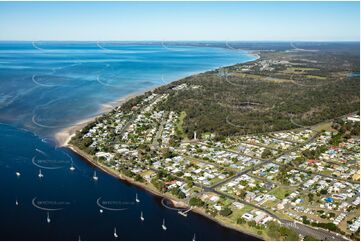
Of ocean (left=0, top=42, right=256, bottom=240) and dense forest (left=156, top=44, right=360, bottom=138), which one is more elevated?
dense forest (left=156, top=44, right=360, bottom=138)

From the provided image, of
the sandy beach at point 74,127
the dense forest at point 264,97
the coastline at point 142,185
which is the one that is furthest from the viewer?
the dense forest at point 264,97

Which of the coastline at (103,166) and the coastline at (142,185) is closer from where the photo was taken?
the coastline at (142,185)

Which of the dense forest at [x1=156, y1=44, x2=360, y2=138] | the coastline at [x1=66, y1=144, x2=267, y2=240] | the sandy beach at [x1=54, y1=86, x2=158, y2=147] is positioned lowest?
the coastline at [x1=66, y1=144, x2=267, y2=240]

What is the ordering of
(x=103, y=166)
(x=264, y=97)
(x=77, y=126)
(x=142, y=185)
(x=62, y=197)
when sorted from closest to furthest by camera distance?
(x=62, y=197)
(x=142, y=185)
(x=103, y=166)
(x=77, y=126)
(x=264, y=97)

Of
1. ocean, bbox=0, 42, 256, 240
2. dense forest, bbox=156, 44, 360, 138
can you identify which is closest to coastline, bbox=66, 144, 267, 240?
ocean, bbox=0, 42, 256, 240

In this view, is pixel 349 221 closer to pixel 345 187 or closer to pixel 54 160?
pixel 345 187

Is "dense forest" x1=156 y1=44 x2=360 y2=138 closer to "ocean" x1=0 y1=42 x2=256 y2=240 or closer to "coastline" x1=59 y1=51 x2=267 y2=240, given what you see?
"coastline" x1=59 y1=51 x2=267 y2=240

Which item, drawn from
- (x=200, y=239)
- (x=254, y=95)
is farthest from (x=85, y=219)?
(x=254, y=95)

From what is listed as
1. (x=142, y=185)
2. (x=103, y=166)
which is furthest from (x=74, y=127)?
(x=142, y=185)

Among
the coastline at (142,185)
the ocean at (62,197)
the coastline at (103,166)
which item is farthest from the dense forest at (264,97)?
the ocean at (62,197)

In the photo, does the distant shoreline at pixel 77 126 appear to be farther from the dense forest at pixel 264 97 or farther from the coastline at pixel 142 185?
the dense forest at pixel 264 97

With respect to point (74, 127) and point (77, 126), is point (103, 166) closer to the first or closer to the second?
point (74, 127)

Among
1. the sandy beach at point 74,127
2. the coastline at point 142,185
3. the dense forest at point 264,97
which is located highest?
the dense forest at point 264,97

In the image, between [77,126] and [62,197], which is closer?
[62,197]
